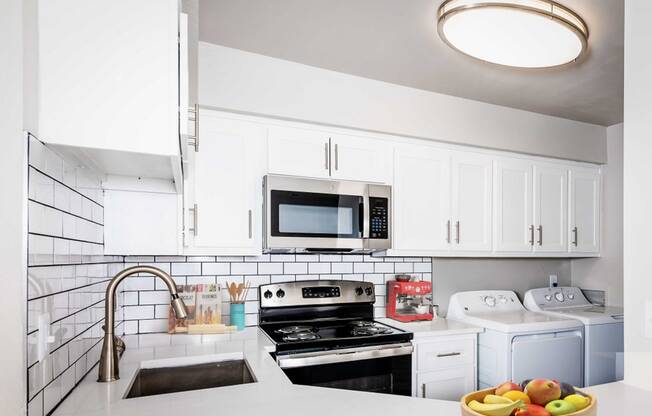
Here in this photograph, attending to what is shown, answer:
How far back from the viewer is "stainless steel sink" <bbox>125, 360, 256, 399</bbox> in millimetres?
1800

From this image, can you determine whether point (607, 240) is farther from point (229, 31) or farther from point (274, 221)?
point (229, 31)

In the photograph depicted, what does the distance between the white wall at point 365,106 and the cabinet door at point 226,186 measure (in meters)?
0.13

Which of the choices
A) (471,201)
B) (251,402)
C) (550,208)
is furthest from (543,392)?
(550,208)

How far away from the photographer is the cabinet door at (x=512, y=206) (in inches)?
126

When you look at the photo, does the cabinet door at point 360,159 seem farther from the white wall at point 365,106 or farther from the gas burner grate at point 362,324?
the gas burner grate at point 362,324

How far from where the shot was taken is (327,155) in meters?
2.62

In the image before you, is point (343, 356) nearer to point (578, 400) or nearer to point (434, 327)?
point (434, 327)

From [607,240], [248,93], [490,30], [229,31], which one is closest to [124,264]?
[248,93]

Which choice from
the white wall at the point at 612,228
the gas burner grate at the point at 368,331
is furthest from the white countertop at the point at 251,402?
the white wall at the point at 612,228

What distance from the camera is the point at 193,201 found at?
7.62 ft

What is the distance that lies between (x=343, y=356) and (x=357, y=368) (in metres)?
0.18
